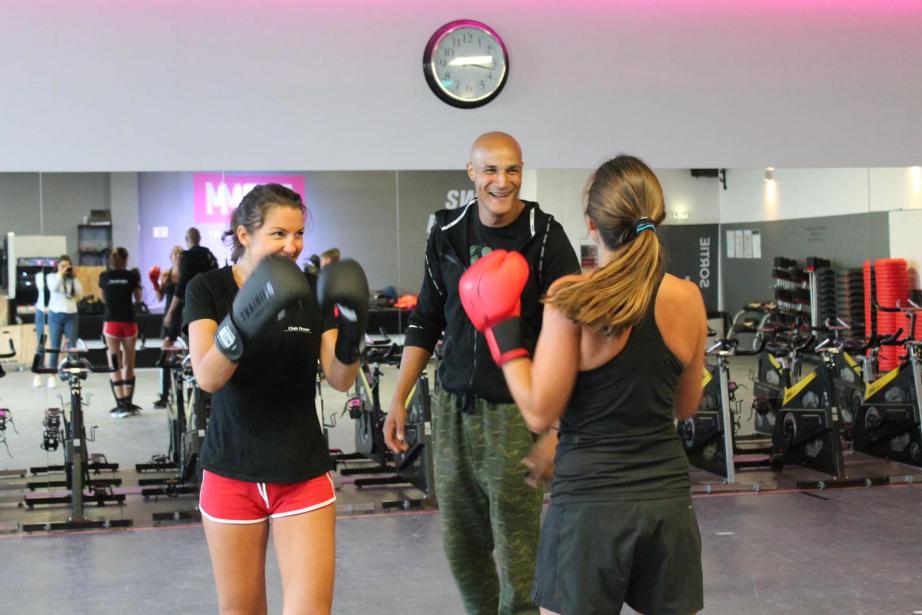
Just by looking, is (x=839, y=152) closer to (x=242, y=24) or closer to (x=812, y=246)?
(x=242, y=24)

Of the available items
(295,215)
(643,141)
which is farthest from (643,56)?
(295,215)

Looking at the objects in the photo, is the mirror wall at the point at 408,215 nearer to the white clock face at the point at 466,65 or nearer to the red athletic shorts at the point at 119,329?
the red athletic shorts at the point at 119,329

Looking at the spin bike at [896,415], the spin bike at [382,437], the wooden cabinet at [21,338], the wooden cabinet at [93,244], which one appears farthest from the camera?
the wooden cabinet at [93,244]

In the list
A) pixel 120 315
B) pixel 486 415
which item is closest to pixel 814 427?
pixel 486 415

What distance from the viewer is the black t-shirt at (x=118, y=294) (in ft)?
26.9

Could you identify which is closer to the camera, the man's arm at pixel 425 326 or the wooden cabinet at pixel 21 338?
the man's arm at pixel 425 326

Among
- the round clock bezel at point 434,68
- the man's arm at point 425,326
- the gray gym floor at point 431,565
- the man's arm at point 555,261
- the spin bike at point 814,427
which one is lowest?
the gray gym floor at point 431,565

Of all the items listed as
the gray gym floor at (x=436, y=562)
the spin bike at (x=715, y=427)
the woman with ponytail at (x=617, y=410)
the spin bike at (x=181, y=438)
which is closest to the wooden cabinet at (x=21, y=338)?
the spin bike at (x=181, y=438)

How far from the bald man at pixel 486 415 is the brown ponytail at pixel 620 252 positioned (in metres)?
0.78

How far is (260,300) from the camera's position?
224 centimetres

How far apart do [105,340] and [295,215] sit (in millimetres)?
6323

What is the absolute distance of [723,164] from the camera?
621cm

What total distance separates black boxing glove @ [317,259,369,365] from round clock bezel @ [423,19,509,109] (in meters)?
3.55

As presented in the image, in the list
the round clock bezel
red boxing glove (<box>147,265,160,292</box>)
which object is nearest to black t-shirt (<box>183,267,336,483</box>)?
the round clock bezel
